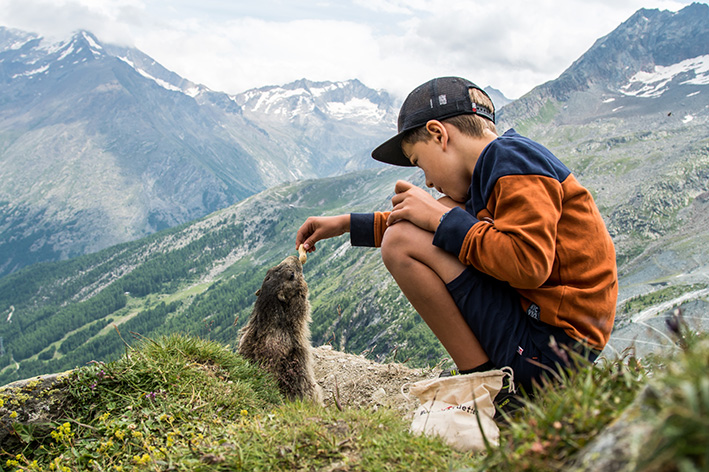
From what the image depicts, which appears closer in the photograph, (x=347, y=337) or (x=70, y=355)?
(x=347, y=337)

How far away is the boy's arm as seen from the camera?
10.6 ft

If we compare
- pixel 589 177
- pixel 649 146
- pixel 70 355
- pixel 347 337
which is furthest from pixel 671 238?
pixel 70 355

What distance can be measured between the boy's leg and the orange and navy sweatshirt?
0.20m

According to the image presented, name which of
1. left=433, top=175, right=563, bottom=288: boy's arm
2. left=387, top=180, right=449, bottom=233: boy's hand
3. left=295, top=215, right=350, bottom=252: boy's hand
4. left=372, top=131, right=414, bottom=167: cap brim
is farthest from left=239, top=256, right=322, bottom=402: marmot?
left=433, top=175, right=563, bottom=288: boy's arm

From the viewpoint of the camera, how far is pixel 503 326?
372 cm

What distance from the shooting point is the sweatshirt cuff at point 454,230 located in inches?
140

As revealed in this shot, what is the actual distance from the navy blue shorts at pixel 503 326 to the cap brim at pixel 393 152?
5.62ft

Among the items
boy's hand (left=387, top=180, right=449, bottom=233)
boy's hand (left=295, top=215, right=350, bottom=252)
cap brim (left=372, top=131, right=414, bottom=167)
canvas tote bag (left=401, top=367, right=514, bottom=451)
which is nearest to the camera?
canvas tote bag (left=401, top=367, right=514, bottom=451)

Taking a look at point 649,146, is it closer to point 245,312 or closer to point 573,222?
point 245,312

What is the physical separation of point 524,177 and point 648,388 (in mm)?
2234

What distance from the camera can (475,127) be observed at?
165 inches

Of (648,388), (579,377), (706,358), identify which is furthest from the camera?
(579,377)

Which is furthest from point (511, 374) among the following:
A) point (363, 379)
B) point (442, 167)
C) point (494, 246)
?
point (363, 379)

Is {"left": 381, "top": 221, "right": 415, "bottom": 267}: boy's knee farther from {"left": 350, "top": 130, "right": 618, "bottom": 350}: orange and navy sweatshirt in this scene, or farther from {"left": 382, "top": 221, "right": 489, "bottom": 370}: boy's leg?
{"left": 350, "top": 130, "right": 618, "bottom": 350}: orange and navy sweatshirt
